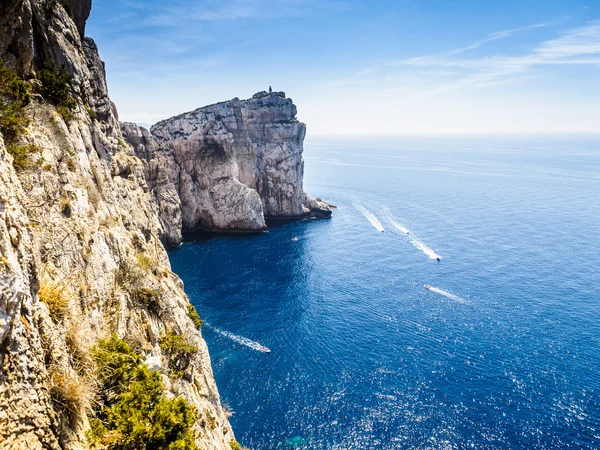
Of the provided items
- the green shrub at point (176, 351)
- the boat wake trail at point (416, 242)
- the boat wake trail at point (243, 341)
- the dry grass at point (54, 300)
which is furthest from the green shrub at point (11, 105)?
the boat wake trail at point (416, 242)

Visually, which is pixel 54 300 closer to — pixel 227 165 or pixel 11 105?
pixel 11 105

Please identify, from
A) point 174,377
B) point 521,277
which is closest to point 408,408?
point 174,377

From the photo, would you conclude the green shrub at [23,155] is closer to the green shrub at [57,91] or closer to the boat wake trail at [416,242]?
the green shrub at [57,91]

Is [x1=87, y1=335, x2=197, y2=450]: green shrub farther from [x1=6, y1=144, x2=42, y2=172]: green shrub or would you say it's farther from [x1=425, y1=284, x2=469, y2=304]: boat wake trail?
[x1=425, y1=284, x2=469, y2=304]: boat wake trail

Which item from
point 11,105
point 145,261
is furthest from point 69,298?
point 145,261

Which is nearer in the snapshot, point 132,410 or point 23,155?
point 132,410

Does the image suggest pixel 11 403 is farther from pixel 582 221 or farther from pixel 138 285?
pixel 582 221
